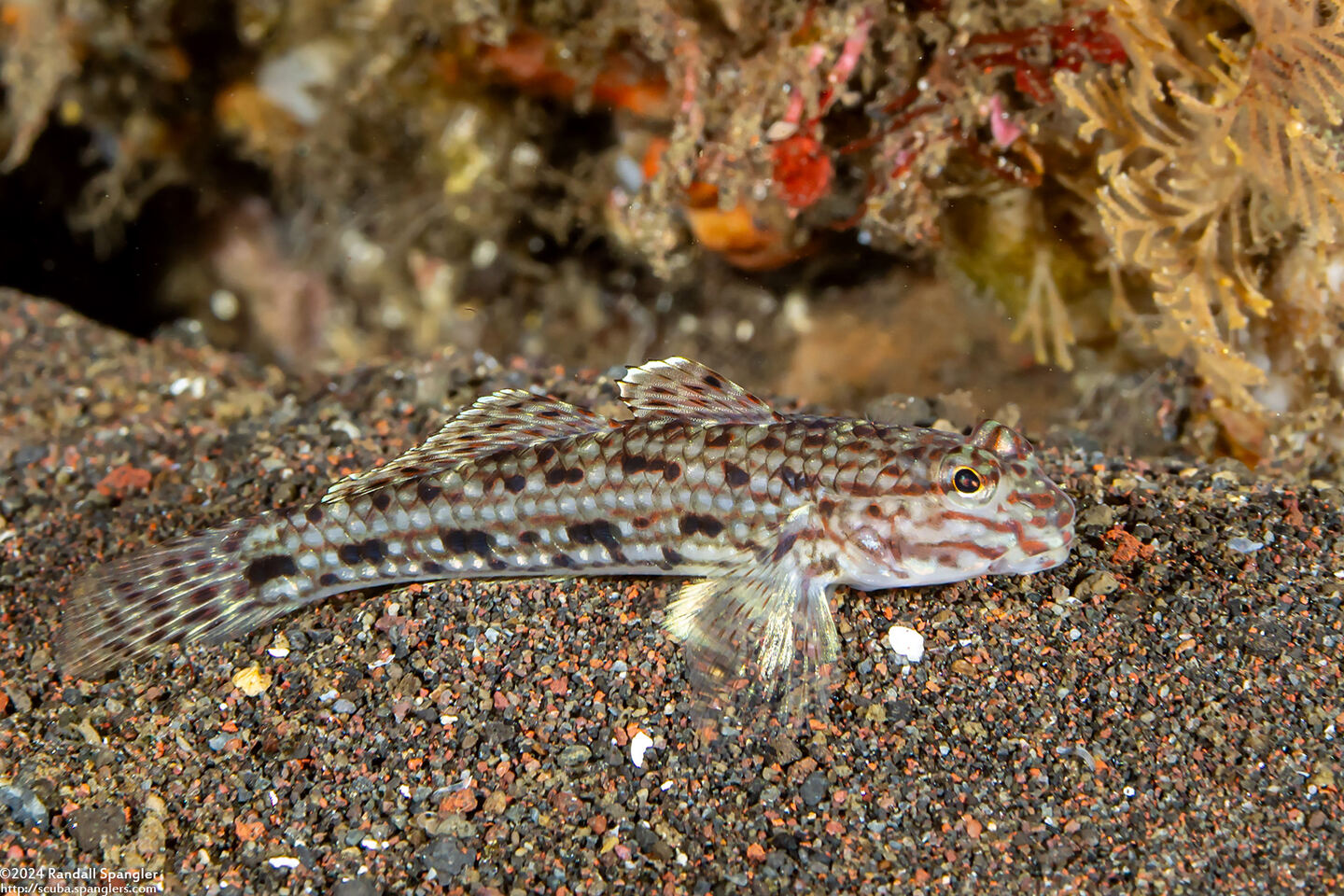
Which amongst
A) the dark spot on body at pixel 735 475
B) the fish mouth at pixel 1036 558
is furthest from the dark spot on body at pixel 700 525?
the fish mouth at pixel 1036 558

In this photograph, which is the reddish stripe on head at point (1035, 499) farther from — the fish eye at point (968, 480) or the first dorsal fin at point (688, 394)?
the first dorsal fin at point (688, 394)

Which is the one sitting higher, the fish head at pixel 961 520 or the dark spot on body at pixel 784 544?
the fish head at pixel 961 520

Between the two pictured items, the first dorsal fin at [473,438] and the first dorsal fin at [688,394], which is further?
the first dorsal fin at [473,438]

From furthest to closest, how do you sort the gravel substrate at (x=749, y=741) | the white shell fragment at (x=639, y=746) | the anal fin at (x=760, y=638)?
the anal fin at (x=760, y=638) → the white shell fragment at (x=639, y=746) → the gravel substrate at (x=749, y=741)

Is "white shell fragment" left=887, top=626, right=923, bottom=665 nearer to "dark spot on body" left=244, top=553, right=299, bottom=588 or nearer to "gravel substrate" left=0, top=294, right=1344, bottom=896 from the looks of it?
"gravel substrate" left=0, top=294, right=1344, bottom=896

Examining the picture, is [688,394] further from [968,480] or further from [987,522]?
[987,522]

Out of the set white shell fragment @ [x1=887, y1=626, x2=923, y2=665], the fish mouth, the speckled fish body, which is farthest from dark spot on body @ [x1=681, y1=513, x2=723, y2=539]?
the fish mouth

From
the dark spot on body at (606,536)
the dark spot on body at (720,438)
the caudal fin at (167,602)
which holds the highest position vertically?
the dark spot on body at (720,438)

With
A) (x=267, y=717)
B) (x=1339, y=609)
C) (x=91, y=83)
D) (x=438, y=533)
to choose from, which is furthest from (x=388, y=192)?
(x=1339, y=609)
